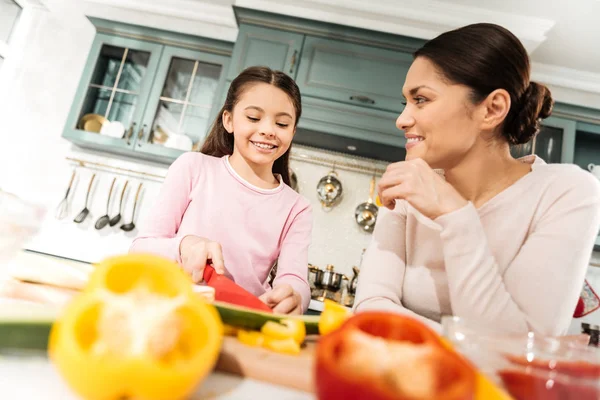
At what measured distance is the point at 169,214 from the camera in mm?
1016

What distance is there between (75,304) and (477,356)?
335mm

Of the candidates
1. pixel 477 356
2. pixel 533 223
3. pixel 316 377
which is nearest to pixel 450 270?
pixel 533 223

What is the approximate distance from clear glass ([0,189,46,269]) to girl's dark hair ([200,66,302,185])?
0.86m

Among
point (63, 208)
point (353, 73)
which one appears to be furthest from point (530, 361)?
point (63, 208)

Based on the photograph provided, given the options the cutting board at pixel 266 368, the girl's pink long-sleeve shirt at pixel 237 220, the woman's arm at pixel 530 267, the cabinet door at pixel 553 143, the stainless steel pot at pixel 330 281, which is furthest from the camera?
the cabinet door at pixel 553 143

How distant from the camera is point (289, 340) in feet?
1.35

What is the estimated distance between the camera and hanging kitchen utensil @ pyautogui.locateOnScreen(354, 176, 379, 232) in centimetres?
260

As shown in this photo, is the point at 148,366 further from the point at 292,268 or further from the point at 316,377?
the point at 292,268

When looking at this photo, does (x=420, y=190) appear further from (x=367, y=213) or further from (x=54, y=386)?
(x=367, y=213)

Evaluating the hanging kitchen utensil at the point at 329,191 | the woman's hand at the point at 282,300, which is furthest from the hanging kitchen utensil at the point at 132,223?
the woman's hand at the point at 282,300

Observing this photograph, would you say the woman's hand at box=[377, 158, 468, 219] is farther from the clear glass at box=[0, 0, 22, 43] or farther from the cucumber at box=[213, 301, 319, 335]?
the clear glass at box=[0, 0, 22, 43]

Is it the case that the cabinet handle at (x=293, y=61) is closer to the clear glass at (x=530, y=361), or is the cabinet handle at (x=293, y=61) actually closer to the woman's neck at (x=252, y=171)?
the woman's neck at (x=252, y=171)

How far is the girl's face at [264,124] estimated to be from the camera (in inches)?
43.8

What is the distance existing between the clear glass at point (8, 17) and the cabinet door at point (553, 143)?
3.63m
